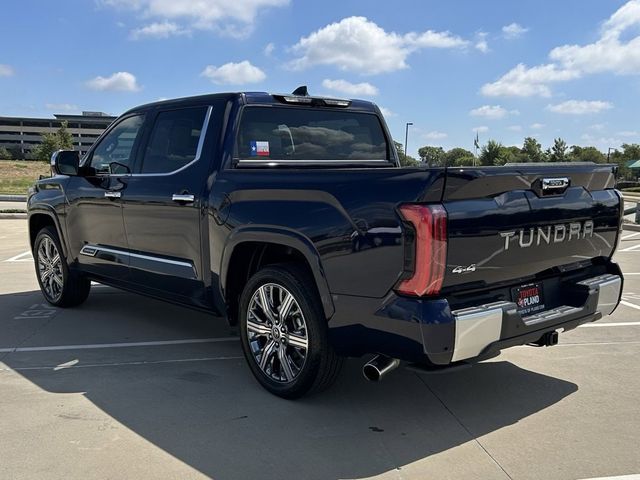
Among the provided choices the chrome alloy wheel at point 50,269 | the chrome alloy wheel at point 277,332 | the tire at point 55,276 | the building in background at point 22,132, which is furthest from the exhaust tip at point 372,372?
the building in background at point 22,132

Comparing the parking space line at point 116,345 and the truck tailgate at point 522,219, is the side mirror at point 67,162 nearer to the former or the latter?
the parking space line at point 116,345

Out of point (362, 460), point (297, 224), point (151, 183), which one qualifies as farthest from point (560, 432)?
point (151, 183)

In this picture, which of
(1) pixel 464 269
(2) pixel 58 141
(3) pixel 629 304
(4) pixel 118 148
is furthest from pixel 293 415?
(2) pixel 58 141

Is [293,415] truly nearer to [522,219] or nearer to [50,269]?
[522,219]

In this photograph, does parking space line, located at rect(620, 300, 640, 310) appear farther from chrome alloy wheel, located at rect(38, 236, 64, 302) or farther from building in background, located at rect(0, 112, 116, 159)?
building in background, located at rect(0, 112, 116, 159)

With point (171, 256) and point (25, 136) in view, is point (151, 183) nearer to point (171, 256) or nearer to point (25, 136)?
point (171, 256)

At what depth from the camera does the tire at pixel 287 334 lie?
→ 3.56 m

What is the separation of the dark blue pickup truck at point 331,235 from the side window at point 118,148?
2cm

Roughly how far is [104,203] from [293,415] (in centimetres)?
278

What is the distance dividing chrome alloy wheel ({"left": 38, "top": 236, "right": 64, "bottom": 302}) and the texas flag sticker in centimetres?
287

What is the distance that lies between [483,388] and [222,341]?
228 centimetres

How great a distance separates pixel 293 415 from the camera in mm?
3631

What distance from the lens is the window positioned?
4.50 m

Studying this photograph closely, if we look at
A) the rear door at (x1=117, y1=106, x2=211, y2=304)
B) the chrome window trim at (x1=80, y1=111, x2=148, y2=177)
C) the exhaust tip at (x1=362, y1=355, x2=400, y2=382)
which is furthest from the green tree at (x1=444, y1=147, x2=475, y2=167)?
the chrome window trim at (x1=80, y1=111, x2=148, y2=177)
